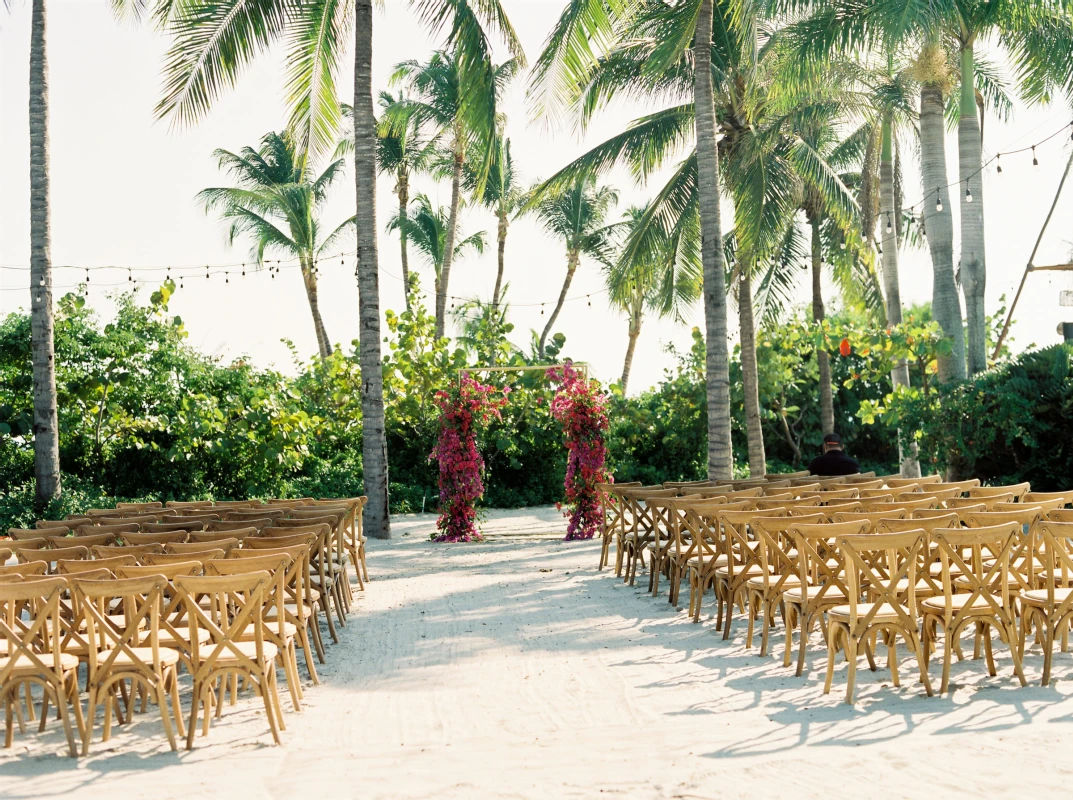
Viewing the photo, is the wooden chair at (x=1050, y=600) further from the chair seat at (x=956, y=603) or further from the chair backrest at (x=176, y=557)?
the chair backrest at (x=176, y=557)

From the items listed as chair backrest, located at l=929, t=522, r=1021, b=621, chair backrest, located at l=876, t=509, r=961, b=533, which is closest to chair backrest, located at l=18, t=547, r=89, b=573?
chair backrest, located at l=876, t=509, r=961, b=533

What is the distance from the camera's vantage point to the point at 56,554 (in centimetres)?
712

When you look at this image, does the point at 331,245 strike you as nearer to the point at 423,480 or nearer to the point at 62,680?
the point at 423,480

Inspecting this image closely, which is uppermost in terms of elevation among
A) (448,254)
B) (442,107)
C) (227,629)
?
Result: (442,107)

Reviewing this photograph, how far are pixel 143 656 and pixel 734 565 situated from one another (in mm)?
4323

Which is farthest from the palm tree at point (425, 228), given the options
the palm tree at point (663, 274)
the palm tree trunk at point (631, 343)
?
the palm tree at point (663, 274)

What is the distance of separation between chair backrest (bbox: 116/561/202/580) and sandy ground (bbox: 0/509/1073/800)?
83cm

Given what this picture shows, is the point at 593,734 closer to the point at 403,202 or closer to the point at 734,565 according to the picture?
the point at 734,565

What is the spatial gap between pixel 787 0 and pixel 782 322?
36.7ft

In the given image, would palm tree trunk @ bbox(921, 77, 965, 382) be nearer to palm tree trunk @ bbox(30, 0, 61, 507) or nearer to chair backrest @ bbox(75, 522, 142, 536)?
chair backrest @ bbox(75, 522, 142, 536)

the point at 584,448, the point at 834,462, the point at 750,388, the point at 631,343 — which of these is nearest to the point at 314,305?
the point at 631,343

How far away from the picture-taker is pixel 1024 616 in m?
6.45

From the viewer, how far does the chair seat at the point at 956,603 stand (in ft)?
19.9

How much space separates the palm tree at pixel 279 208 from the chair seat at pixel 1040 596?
29216mm
